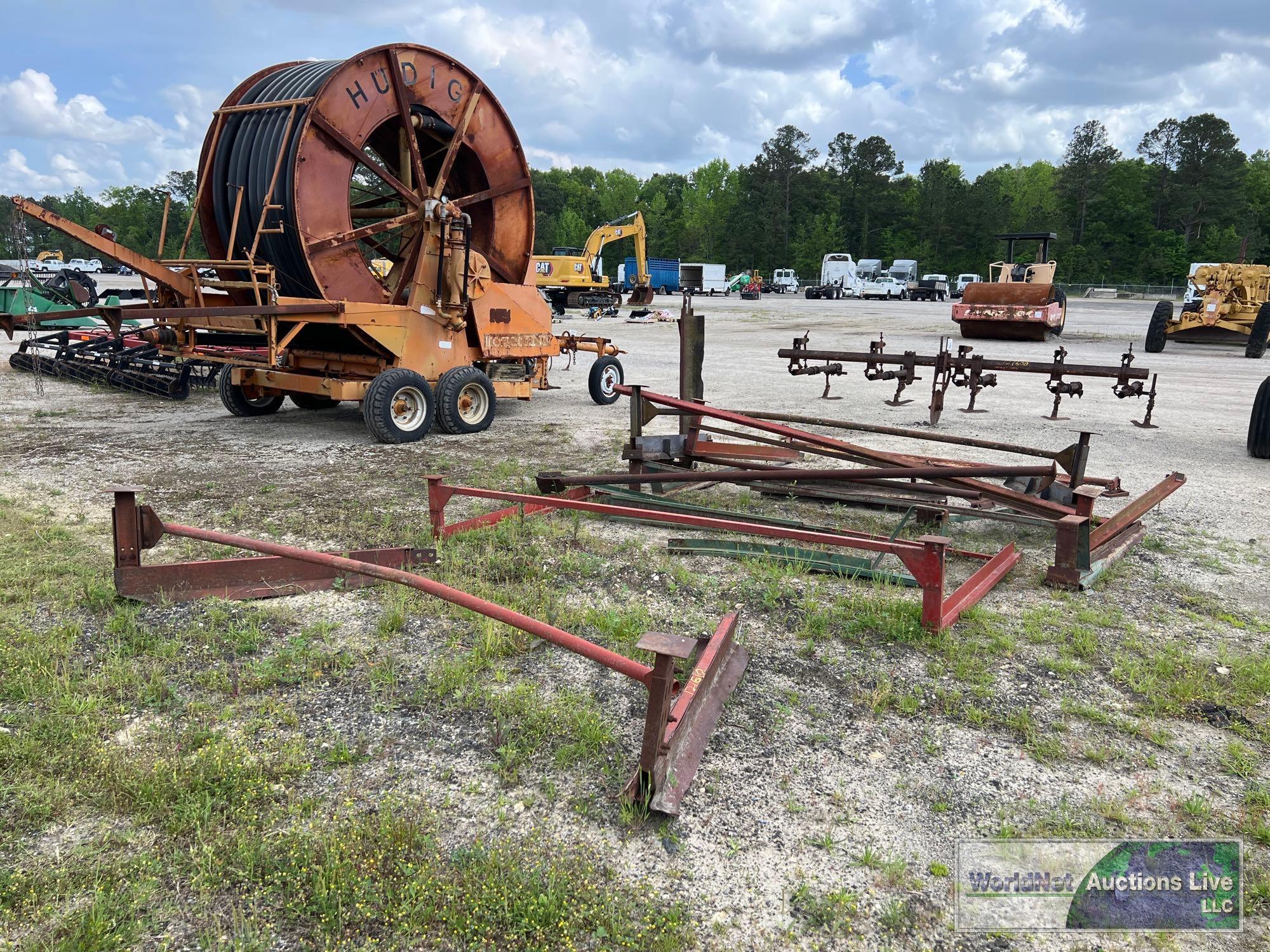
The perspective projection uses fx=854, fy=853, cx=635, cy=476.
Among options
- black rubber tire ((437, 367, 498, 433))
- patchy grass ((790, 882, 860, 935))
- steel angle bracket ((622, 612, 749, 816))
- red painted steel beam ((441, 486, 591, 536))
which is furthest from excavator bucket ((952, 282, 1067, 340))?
patchy grass ((790, 882, 860, 935))

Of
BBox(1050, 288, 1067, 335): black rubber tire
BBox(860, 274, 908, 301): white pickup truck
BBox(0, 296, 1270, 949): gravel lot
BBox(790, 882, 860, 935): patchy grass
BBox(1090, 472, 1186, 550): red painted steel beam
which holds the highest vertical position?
BBox(860, 274, 908, 301): white pickup truck

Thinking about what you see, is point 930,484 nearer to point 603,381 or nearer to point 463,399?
point 463,399

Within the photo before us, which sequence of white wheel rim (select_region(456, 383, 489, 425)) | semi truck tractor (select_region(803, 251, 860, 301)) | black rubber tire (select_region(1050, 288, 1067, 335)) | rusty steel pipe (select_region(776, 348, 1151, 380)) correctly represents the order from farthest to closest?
semi truck tractor (select_region(803, 251, 860, 301)) < black rubber tire (select_region(1050, 288, 1067, 335)) < white wheel rim (select_region(456, 383, 489, 425)) < rusty steel pipe (select_region(776, 348, 1151, 380))

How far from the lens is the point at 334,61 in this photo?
8680mm

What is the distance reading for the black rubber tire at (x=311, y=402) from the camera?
1038 cm

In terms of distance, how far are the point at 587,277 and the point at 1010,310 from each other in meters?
16.5

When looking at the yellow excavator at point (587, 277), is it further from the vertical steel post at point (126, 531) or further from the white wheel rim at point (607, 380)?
the vertical steel post at point (126, 531)

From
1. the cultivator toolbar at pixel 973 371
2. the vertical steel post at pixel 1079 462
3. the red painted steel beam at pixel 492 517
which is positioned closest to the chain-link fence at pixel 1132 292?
the cultivator toolbar at pixel 973 371

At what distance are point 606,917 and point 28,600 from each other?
3.61 metres

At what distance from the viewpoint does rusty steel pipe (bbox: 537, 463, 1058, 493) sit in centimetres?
508

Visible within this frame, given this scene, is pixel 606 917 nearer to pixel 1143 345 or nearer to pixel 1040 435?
pixel 1040 435

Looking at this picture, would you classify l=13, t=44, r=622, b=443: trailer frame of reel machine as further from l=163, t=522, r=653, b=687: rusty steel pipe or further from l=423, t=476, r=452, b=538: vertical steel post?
l=163, t=522, r=653, b=687: rusty steel pipe

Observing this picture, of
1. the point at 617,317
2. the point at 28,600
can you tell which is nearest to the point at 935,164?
the point at 617,317

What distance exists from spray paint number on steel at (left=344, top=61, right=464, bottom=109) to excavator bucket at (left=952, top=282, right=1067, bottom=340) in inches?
593
